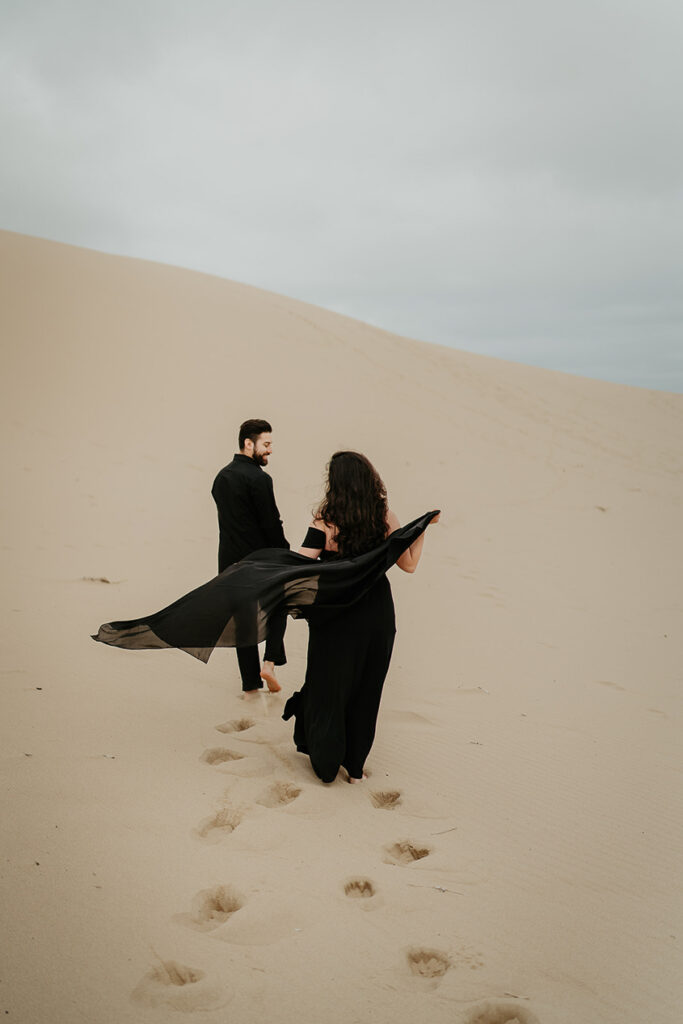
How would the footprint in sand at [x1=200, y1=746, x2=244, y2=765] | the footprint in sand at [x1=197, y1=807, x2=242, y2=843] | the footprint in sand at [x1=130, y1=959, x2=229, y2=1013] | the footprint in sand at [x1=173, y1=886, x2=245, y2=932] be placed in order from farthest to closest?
the footprint in sand at [x1=200, y1=746, x2=244, y2=765]
the footprint in sand at [x1=197, y1=807, x2=242, y2=843]
the footprint in sand at [x1=173, y1=886, x2=245, y2=932]
the footprint in sand at [x1=130, y1=959, x2=229, y2=1013]

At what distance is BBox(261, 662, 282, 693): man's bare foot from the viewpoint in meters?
4.56

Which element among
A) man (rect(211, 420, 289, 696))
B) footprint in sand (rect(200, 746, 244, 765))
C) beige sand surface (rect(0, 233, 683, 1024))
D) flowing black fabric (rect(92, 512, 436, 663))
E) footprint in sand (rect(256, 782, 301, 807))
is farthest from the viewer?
man (rect(211, 420, 289, 696))

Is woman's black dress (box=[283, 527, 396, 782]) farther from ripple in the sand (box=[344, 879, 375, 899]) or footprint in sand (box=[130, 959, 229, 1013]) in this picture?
footprint in sand (box=[130, 959, 229, 1013])

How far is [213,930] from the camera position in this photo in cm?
253

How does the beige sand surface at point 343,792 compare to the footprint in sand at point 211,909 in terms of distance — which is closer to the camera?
the beige sand surface at point 343,792

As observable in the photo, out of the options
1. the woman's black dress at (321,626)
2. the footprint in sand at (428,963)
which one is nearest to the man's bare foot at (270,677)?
the woman's black dress at (321,626)

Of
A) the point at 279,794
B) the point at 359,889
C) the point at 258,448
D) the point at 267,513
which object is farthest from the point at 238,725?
the point at 258,448

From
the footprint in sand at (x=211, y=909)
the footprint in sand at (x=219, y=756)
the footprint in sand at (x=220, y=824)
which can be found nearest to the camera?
the footprint in sand at (x=211, y=909)

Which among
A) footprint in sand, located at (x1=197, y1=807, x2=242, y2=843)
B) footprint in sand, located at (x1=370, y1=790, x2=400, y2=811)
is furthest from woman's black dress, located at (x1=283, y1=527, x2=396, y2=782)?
footprint in sand, located at (x1=197, y1=807, x2=242, y2=843)

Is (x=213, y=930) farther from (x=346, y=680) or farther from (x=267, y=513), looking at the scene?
(x=267, y=513)

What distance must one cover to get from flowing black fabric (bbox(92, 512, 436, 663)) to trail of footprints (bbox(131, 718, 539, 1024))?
719 millimetres

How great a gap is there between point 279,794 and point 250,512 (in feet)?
5.61

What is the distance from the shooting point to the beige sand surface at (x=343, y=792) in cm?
239

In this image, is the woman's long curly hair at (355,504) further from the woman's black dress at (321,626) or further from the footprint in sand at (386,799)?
the footprint in sand at (386,799)
